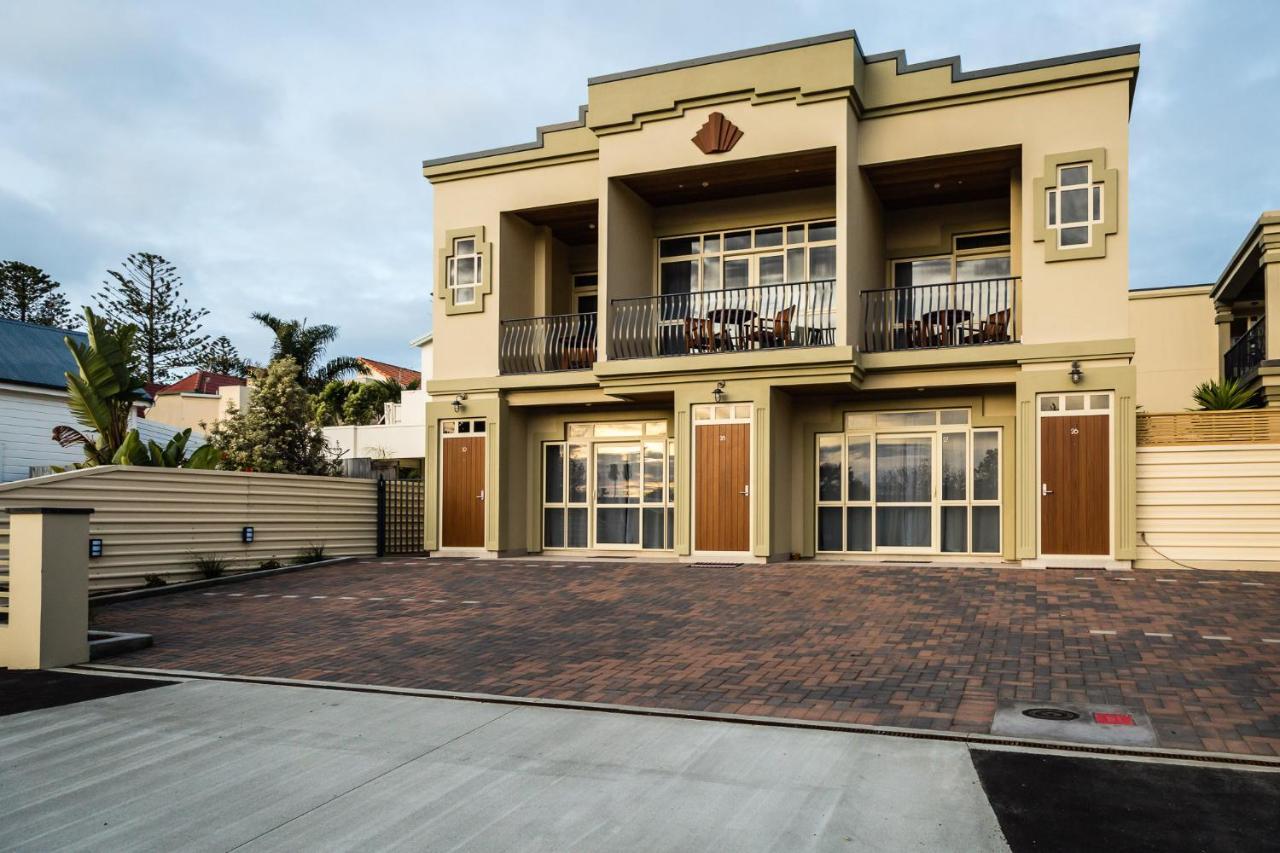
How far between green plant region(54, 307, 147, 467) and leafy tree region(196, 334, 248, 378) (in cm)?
3809

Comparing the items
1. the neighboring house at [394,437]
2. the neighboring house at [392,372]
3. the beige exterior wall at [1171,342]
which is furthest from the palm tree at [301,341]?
the beige exterior wall at [1171,342]

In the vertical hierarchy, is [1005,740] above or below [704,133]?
below

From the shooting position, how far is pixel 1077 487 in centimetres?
1420

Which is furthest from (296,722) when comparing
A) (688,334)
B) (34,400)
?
(34,400)

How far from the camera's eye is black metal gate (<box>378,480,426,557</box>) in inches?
743

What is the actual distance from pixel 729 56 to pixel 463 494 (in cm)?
936

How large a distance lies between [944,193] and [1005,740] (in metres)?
13.1

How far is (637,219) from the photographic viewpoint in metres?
18.2

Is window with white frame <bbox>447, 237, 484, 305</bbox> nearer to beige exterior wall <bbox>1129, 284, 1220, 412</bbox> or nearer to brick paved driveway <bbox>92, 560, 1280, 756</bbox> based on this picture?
brick paved driveway <bbox>92, 560, 1280, 756</bbox>

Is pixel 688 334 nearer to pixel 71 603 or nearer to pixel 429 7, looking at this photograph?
pixel 429 7

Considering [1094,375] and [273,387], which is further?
[273,387]

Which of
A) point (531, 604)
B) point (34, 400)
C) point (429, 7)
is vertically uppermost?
point (429, 7)

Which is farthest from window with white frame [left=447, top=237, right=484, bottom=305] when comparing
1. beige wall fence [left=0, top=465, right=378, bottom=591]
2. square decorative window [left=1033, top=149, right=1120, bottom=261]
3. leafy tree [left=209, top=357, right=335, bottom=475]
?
square decorative window [left=1033, top=149, right=1120, bottom=261]

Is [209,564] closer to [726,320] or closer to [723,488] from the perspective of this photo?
[723,488]
